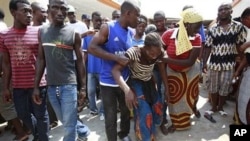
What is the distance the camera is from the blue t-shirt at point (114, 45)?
3051 mm

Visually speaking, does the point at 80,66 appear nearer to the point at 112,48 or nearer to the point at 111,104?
the point at 112,48

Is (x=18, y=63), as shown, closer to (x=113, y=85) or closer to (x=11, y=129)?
(x=113, y=85)

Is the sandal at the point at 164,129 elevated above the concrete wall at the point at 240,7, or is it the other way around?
the concrete wall at the point at 240,7

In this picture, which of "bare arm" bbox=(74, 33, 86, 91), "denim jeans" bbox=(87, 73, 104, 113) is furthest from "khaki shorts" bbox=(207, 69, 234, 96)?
"bare arm" bbox=(74, 33, 86, 91)

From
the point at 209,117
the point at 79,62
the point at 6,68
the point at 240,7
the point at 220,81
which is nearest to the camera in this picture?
the point at 79,62

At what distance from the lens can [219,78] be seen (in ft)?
14.5

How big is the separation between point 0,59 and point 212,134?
3.13 m

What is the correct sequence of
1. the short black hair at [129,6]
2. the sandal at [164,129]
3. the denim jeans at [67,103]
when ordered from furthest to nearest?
the sandal at [164,129], the denim jeans at [67,103], the short black hair at [129,6]

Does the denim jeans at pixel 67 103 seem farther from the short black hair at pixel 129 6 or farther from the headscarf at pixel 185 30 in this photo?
the headscarf at pixel 185 30

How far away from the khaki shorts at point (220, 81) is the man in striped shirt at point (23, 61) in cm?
263

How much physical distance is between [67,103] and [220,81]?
254cm

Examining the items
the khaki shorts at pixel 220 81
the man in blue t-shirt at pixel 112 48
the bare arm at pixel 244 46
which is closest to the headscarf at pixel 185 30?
the bare arm at pixel 244 46

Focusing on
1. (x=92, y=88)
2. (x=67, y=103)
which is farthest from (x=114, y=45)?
(x=92, y=88)

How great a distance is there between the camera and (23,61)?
11.3ft
